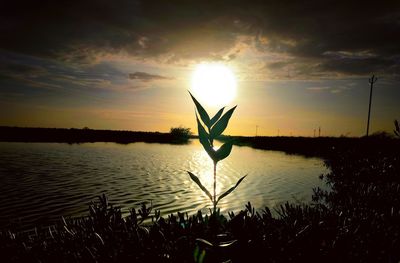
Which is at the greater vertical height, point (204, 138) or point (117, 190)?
point (204, 138)

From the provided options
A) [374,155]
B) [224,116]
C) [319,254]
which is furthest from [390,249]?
[374,155]

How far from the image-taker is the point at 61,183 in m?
20.9

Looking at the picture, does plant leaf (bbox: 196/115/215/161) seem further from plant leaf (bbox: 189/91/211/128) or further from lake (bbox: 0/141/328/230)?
lake (bbox: 0/141/328/230)

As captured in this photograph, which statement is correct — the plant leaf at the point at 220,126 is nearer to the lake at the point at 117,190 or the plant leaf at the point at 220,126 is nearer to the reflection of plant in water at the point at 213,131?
the reflection of plant in water at the point at 213,131

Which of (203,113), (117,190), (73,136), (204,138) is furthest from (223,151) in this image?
(73,136)

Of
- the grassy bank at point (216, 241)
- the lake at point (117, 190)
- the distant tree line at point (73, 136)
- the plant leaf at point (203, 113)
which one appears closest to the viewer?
the plant leaf at point (203, 113)

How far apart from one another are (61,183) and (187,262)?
21.0 metres

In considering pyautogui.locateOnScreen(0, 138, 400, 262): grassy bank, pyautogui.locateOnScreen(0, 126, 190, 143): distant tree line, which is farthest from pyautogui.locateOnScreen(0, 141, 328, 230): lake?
pyautogui.locateOnScreen(0, 126, 190, 143): distant tree line

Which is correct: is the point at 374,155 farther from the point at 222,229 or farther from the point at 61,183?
the point at 61,183

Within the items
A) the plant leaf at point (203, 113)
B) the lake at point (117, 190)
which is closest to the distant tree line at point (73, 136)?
the lake at point (117, 190)

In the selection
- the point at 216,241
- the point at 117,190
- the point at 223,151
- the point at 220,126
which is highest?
the point at 220,126

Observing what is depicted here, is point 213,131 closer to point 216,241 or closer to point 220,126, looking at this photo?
point 220,126

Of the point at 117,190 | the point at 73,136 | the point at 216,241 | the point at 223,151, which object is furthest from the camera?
the point at 73,136

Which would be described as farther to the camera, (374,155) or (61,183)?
(61,183)
